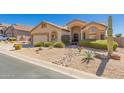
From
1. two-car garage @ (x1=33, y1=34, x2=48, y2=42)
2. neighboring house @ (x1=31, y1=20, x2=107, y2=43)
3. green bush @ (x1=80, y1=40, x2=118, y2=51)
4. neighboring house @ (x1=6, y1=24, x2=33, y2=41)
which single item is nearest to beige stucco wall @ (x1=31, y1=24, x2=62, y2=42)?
neighboring house @ (x1=31, y1=20, x2=107, y2=43)

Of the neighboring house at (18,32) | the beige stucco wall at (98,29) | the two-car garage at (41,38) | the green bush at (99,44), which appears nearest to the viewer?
the green bush at (99,44)

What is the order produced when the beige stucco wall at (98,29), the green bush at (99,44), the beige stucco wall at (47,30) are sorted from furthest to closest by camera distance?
the beige stucco wall at (47,30), the beige stucco wall at (98,29), the green bush at (99,44)

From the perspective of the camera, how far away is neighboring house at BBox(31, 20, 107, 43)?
24780 mm

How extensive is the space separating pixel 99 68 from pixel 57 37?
17.2 m

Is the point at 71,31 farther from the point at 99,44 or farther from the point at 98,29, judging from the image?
the point at 99,44

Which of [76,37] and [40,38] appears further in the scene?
[40,38]

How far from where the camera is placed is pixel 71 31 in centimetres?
2878

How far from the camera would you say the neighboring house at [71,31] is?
24780 millimetres

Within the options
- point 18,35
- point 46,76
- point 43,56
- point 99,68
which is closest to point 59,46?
point 43,56

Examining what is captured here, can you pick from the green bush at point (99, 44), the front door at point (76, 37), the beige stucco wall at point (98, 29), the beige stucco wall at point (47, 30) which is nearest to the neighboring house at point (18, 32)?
the beige stucco wall at point (47, 30)

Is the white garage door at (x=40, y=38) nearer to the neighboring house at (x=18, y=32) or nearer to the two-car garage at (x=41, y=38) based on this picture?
the two-car garage at (x=41, y=38)

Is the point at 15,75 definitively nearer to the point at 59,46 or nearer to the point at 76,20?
the point at 59,46

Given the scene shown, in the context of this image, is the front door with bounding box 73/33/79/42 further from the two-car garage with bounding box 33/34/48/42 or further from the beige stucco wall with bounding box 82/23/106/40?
the two-car garage with bounding box 33/34/48/42

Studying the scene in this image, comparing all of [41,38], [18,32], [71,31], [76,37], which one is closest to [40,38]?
[41,38]
